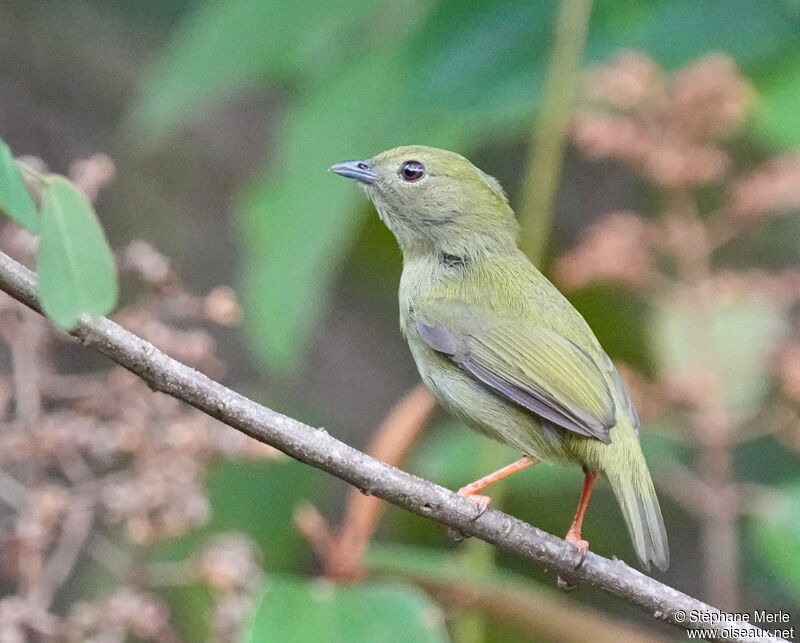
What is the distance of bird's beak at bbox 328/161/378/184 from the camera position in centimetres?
410

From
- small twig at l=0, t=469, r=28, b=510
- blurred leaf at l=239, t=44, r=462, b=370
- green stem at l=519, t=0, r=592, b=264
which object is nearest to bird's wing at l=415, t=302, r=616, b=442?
green stem at l=519, t=0, r=592, b=264

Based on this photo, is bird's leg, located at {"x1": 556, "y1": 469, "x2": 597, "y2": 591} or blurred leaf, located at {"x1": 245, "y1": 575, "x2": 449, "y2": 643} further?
blurred leaf, located at {"x1": 245, "y1": 575, "x2": 449, "y2": 643}

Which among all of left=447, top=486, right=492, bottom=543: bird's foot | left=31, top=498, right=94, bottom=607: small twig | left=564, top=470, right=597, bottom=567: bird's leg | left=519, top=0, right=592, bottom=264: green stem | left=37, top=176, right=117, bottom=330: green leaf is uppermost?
left=519, top=0, right=592, bottom=264: green stem

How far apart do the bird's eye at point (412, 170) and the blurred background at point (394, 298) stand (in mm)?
271

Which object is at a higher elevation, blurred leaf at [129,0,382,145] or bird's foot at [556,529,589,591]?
blurred leaf at [129,0,382,145]

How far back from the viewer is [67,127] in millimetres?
6906

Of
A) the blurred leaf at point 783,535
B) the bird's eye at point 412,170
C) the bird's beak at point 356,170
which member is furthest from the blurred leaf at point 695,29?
the blurred leaf at point 783,535

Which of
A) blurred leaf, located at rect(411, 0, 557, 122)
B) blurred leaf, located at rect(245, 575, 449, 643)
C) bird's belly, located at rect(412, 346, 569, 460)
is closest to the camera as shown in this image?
blurred leaf, located at rect(245, 575, 449, 643)

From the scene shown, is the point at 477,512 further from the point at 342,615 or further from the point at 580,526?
the point at 342,615

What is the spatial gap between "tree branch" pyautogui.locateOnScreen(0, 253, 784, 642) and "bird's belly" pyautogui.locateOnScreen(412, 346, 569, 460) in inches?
20.4

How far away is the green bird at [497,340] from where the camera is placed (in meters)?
3.23

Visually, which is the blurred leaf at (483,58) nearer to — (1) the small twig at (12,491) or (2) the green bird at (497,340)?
(2) the green bird at (497,340)

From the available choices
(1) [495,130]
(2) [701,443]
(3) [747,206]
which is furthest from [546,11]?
(2) [701,443]

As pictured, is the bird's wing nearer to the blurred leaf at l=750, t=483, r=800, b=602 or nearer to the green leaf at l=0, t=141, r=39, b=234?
the blurred leaf at l=750, t=483, r=800, b=602
